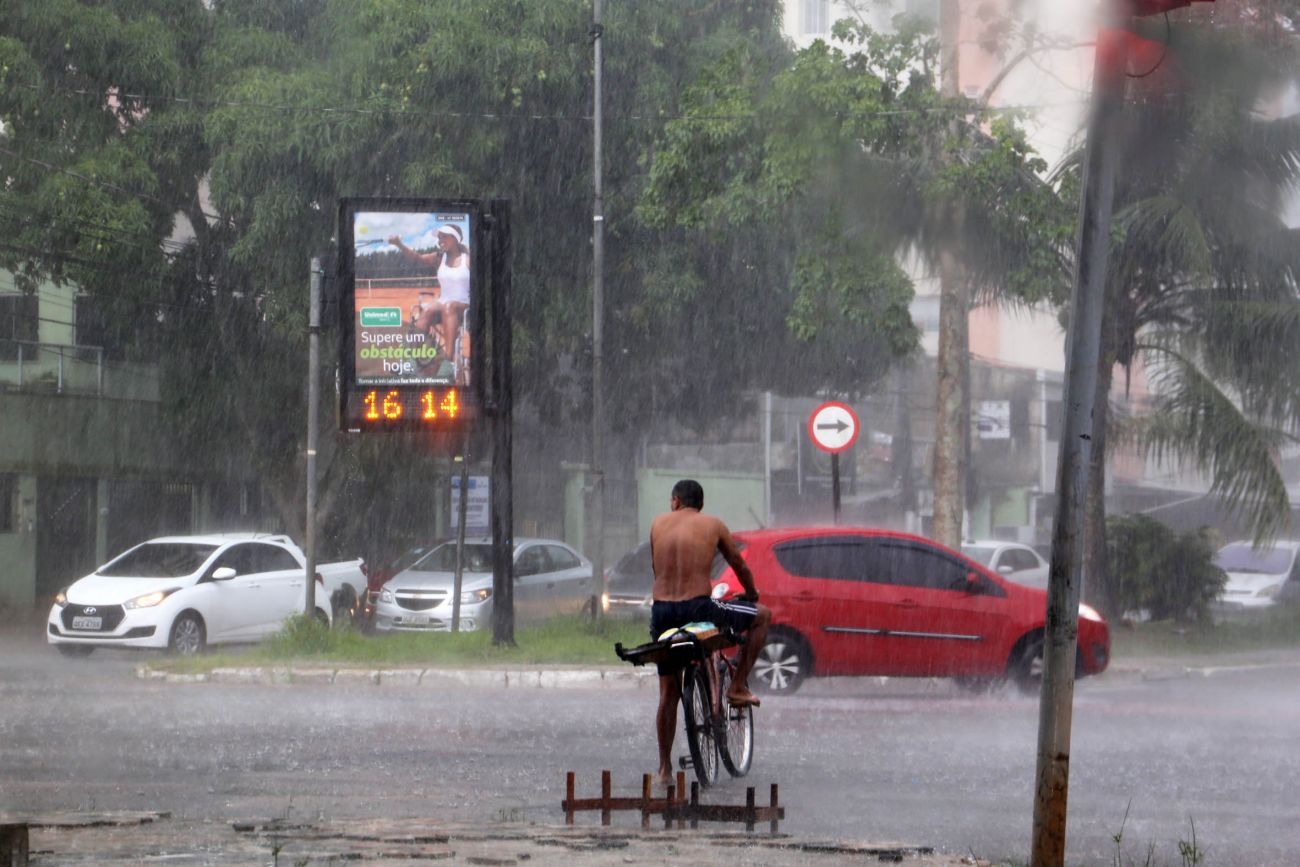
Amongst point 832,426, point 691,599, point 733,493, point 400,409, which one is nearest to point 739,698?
point 691,599

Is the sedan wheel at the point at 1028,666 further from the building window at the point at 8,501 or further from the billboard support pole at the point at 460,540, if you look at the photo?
the building window at the point at 8,501

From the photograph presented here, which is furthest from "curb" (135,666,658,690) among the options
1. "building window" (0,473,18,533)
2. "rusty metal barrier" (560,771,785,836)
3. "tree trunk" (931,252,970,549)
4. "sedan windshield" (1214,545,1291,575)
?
"sedan windshield" (1214,545,1291,575)

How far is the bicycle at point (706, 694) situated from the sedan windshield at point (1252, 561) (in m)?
22.7

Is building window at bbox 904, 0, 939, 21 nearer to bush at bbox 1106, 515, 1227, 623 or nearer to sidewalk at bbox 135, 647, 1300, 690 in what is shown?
sidewalk at bbox 135, 647, 1300, 690

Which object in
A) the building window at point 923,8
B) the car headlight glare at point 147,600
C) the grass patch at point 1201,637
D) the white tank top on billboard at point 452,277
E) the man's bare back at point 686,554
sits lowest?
the grass patch at point 1201,637

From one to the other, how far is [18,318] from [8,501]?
12.3 ft

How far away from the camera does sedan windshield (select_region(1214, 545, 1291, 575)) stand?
29.9m

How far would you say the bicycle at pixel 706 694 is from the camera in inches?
313

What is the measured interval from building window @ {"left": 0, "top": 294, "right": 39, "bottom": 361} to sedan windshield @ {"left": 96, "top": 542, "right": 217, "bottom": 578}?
1044 centimetres

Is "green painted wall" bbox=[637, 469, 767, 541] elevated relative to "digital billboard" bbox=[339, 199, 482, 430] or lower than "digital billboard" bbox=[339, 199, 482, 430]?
lower

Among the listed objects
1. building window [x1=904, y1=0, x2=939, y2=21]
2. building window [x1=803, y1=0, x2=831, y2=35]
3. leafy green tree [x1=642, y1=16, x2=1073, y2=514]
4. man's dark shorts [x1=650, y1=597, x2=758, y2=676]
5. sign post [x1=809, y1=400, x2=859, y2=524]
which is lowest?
man's dark shorts [x1=650, y1=597, x2=758, y2=676]

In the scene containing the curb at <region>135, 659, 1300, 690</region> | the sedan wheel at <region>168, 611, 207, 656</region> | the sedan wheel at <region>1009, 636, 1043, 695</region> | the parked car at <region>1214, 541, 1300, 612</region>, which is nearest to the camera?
the sedan wheel at <region>1009, 636, 1043, 695</region>

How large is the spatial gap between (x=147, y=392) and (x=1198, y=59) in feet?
88.5

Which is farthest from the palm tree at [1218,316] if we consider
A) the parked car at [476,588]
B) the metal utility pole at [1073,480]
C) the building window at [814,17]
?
the building window at [814,17]
